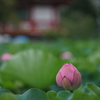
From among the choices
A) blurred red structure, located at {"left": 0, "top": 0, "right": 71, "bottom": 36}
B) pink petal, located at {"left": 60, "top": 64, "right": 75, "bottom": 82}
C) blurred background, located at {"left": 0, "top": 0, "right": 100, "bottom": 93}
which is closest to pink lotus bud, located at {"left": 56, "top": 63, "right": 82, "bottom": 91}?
pink petal, located at {"left": 60, "top": 64, "right": 75, "bottom": 82}

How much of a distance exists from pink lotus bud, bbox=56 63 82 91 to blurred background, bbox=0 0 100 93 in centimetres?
33

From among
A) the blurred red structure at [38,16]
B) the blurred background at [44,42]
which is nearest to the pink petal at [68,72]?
the blurred background at [44,42]

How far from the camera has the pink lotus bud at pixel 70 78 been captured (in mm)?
612

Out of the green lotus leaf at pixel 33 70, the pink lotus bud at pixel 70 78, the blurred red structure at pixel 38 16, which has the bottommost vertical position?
the blurred red structure at pixel 38 16

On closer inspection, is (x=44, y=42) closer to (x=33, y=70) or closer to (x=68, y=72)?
(x=33, y=70)

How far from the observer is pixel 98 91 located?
60cm

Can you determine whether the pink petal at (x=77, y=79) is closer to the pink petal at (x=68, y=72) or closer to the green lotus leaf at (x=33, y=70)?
the pink petal at (x=68, y=72)

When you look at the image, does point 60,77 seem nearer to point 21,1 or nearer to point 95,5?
point 21,1

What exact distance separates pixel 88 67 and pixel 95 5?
73.0 ft

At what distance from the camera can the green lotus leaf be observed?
1.03m

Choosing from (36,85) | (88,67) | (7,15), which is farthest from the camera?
(7,15)

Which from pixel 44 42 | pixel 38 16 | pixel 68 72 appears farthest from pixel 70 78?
pixel 38 16

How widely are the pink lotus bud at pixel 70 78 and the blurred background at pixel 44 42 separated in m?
0.33

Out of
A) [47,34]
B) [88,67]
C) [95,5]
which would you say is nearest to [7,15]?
[47,34]
